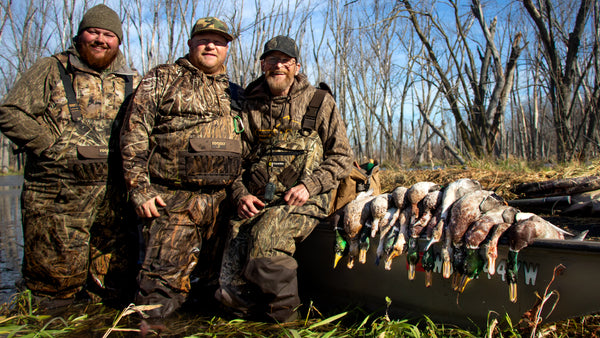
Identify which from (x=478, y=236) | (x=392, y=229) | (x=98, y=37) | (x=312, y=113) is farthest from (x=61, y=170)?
(x=478, y=236)

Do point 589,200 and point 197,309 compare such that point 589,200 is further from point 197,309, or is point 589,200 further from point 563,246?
point 197,309

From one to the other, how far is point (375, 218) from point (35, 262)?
2.83 meters

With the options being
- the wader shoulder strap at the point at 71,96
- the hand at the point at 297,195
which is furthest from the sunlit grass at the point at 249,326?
the wader shoulder strap at the point at 71,96

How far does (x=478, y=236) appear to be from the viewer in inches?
97.6

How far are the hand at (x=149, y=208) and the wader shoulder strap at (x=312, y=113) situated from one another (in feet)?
4.16

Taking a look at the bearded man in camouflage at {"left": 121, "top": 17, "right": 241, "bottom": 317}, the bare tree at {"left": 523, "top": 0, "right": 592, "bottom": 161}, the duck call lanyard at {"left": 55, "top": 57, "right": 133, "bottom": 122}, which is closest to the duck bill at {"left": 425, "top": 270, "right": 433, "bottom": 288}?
the bearded man in camouflage at {"left": 121, "top": 17, "right": 241, "bottom": 317}

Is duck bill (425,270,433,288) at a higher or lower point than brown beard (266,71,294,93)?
lower

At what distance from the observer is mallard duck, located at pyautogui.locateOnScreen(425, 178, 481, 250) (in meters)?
2.67

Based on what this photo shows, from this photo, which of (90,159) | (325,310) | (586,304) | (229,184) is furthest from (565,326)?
(90,159)

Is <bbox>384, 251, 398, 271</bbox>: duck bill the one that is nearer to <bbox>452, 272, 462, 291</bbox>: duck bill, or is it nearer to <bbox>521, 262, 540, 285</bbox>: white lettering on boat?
<bbox>452, 272, 462, 291</bbox>: duck bill

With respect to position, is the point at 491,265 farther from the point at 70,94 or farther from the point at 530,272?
the point at 70,94

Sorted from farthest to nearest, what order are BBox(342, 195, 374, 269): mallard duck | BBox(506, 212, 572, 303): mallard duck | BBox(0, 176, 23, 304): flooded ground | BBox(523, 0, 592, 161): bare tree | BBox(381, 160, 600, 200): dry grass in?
BBox(523, 0, 592, 161): bare tree
BBox(381, 160, 600, 200): dry grass
BBox(0, 176, 23, 304): flooded ground
BBox(342, 195, 374, 269): mallard duck
BBox(506, 212, 572, 303): mallard duck

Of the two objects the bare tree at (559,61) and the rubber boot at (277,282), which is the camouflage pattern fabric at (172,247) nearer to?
the rubber boot at (277,282)

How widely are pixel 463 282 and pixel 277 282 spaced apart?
3.96 ft
